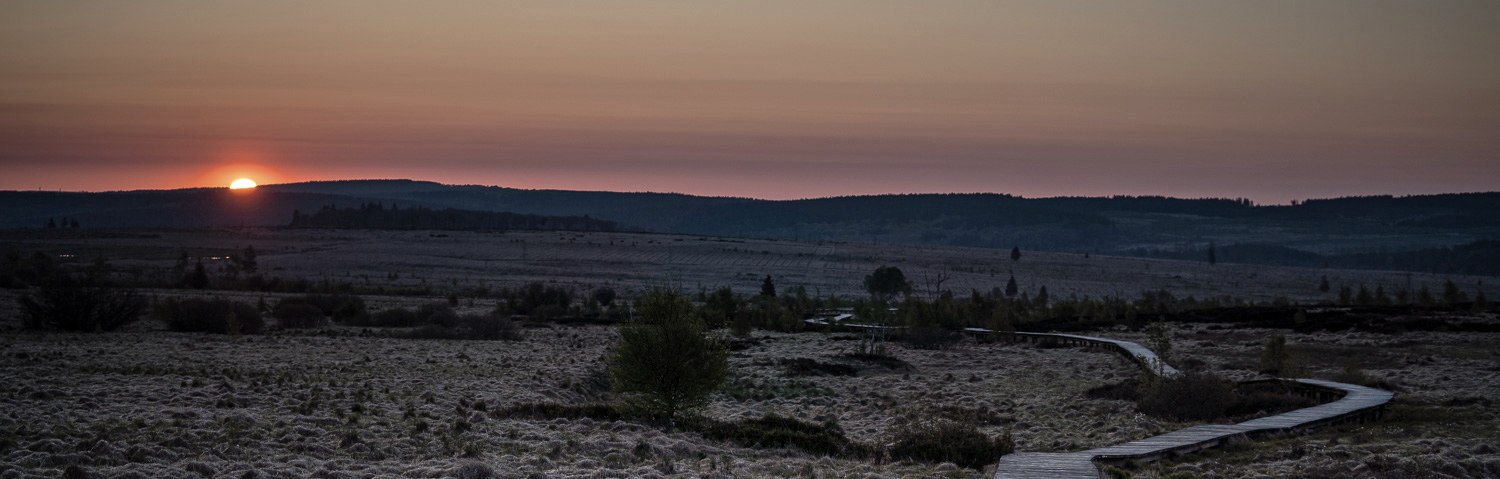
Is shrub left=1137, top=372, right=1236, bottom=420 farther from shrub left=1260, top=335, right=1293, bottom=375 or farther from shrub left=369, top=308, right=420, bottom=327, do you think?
shrub left=369, top=308, right=420, bottom=327

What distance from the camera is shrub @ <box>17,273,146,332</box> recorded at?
190 feet

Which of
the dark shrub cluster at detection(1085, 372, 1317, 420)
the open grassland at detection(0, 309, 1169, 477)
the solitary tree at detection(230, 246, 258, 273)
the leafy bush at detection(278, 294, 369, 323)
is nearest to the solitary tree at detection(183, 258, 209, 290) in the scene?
the leafy bush at detection(278, 294, 369, 323)

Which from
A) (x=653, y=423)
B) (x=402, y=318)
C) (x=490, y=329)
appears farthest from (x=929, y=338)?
(x=653, y=423)

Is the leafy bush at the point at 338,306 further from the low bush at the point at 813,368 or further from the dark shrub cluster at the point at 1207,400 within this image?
the dark shrub cluster at the point at 1207,400

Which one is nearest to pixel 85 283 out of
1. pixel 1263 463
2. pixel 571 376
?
pixel 571 376

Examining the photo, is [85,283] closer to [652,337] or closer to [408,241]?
[652,337]

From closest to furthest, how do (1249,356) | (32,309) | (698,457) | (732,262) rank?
(698,457), (1249,356), (32,309), (732,262)

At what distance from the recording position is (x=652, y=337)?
30641 millimetres

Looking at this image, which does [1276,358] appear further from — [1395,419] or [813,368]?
[813,368]

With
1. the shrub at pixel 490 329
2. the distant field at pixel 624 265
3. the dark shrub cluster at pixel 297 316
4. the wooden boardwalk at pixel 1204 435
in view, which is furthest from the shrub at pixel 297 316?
the wooden boardwalk at pixel 1204 435

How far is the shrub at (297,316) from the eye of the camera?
225 feet

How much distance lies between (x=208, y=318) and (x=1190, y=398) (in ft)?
160

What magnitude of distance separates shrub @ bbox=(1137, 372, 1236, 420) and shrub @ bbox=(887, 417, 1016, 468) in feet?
24.2

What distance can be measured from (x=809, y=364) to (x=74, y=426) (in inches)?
1246
